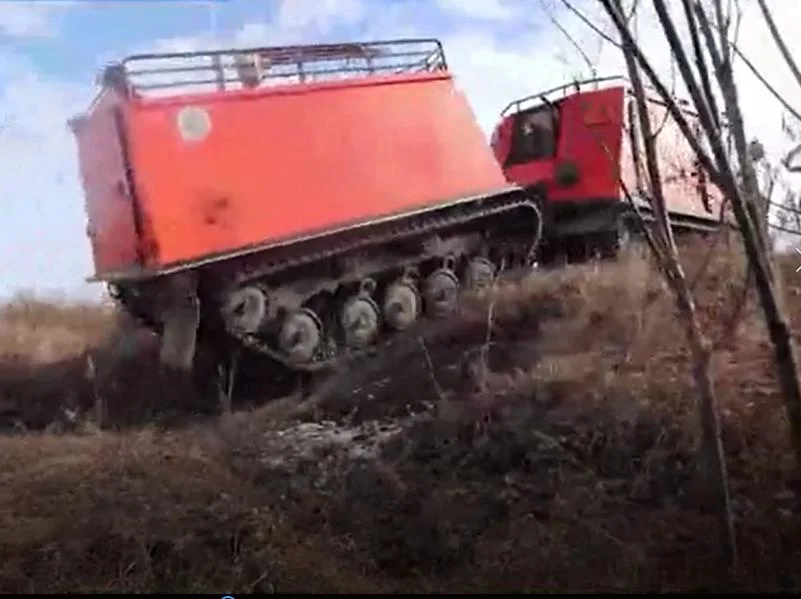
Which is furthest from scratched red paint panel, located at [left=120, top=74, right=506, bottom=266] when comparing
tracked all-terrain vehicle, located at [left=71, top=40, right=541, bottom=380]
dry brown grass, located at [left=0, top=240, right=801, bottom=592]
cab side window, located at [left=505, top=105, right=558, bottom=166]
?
dry brown grass, located at [left=0, top=240, right=801, bottom=592]

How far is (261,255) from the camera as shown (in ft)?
19.5

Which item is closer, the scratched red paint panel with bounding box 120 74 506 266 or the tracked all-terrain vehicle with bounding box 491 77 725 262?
the scratched red paint panel with bounding box 120 74 506 266

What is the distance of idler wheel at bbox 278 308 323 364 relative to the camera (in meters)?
6.01

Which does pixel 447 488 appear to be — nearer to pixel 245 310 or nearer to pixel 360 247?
pixel 245 310

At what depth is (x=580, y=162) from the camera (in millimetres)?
7062

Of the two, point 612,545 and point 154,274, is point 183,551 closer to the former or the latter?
point 612,545

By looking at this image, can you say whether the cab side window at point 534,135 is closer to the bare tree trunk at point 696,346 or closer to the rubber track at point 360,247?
the rubber track at point 360,247

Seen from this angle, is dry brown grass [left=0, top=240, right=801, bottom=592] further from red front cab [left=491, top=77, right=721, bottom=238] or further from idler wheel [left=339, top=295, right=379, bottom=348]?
red front cab [left=491, top=77, right=721, bottom=238]

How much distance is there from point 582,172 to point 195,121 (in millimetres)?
2301

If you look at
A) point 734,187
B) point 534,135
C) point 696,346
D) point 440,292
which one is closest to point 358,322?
point 440,292

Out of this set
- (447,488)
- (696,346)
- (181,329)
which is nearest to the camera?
(696,346)

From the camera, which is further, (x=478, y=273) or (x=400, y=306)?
(x=478, y=273)

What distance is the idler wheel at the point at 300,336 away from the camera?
601 cm

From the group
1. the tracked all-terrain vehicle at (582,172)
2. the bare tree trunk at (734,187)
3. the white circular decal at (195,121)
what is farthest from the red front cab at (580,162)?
the bare tree trunk at (734,187)
